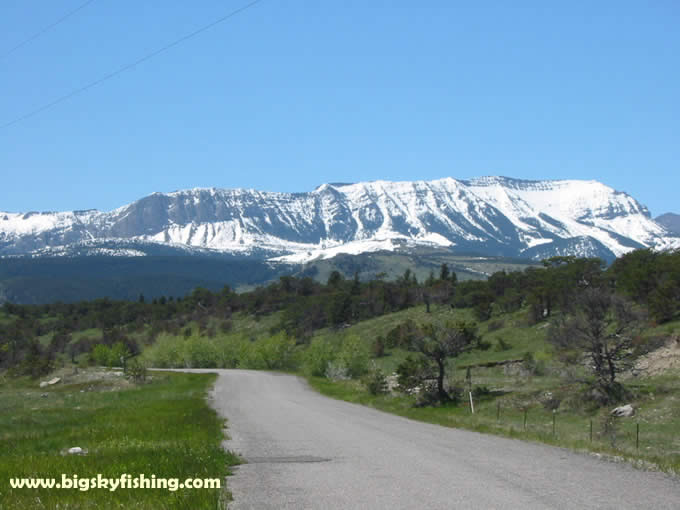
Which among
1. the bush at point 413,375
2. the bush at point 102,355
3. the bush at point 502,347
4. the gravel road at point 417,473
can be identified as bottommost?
the bush at point 102,355

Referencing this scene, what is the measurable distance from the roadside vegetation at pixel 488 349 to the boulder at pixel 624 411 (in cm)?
82

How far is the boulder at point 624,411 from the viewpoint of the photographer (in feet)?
119

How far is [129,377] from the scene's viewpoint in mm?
71688

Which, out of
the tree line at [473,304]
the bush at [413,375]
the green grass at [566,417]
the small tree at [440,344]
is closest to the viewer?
the green grass at [566,417]

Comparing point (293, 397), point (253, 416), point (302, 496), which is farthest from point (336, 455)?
point (293, 397)

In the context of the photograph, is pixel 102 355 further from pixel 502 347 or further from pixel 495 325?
pixel 502 347

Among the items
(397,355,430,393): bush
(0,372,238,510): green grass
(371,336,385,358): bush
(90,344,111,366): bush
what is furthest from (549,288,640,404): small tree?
(90,344,111,366): bush

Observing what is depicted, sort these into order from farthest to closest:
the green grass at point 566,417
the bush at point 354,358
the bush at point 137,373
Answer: the bush at point 354,358 < the bush at point 137,373 < the green grass at point 566,417

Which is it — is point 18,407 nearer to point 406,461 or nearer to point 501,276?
point 406,461

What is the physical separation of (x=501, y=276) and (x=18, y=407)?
11135 cm

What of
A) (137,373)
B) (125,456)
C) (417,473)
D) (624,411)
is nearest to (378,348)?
(137,373)

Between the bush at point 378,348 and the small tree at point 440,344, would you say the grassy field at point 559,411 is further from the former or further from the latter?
the bush at point 378,348

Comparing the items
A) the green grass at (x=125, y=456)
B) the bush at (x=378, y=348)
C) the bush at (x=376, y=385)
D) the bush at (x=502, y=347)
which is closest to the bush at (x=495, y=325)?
the bush at (x=378, y=348)

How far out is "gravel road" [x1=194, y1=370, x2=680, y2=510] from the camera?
13016 mm
